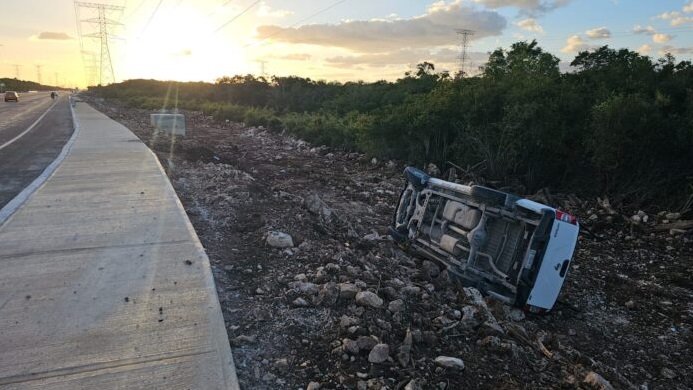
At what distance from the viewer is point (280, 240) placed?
20.3 feet

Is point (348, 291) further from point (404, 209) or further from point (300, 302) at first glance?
point (404, 209)

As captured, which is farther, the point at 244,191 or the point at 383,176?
the point at 383,176

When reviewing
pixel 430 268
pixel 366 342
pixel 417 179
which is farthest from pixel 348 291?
pixel 417 179

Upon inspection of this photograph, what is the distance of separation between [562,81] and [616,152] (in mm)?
3198

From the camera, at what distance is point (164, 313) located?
3967 mm

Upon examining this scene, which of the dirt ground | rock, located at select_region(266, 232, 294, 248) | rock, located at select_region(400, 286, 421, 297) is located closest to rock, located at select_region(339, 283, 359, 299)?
the dirt ground

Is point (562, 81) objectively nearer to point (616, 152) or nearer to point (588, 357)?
point (616, 152)

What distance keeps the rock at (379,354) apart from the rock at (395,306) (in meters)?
0.71

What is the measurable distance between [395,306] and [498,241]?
1.74 metres

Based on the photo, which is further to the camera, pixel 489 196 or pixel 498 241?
pixel 498 241

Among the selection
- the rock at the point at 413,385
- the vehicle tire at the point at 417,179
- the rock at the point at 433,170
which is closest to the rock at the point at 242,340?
the rock at the point at 413,385

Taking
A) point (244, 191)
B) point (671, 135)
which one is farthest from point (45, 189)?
point (671, 135)

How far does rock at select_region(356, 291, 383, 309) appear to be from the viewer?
4477mm

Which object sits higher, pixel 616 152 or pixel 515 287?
pixel 616 152
